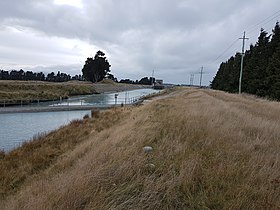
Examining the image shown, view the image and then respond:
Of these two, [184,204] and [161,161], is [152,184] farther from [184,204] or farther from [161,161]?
[161,161]

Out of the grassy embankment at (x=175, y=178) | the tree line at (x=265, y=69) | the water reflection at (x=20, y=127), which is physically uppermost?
the tree line at (x=265, y=69)

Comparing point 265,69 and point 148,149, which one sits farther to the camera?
point 265,69

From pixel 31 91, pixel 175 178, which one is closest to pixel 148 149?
pixel 175 178

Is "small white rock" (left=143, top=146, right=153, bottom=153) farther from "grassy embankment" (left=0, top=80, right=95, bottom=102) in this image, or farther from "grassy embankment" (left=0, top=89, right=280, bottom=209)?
"grassy embankment" (left=0, top=80, right=95, bottom=102)

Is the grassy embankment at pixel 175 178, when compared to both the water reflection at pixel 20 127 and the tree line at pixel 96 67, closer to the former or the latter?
the water reflection at pixel 20 127

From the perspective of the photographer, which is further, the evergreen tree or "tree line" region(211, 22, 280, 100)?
the evergreen tree

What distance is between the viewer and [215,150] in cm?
785

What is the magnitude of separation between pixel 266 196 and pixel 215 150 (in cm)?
277

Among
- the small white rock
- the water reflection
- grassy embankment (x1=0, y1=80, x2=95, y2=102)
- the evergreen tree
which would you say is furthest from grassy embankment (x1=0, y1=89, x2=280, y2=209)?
the evergreen tree

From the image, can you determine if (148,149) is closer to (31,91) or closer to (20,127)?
(20,127)

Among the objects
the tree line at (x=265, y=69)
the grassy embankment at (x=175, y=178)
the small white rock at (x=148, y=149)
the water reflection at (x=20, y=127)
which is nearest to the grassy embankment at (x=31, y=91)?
the water reflection at (x=20, y=127)

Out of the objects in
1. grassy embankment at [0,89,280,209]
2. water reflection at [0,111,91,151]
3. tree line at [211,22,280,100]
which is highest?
tree line at [211,22,280,100]

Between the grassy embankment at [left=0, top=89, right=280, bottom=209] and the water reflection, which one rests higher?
the grassy embankment at [left=0, top=89, right=280, bottom=209]

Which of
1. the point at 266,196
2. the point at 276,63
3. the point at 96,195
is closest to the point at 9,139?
the point at 96,195
